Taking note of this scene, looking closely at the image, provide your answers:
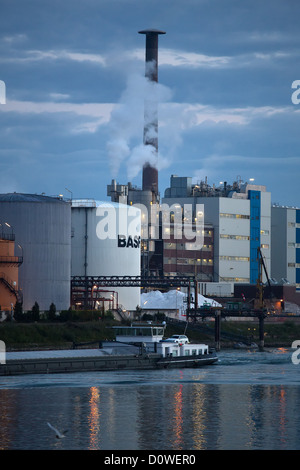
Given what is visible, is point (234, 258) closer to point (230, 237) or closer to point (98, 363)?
point (230, 237)

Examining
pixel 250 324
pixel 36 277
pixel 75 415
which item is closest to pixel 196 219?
pixel 250 324

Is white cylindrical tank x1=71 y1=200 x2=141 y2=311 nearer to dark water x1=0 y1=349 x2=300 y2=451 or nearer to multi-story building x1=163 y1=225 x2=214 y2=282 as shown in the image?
multi-story building x1=163 y1=225 x2=214 y2=282

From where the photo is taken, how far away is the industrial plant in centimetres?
11500

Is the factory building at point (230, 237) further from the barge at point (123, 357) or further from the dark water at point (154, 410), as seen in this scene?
the dark water at point (154, 410)

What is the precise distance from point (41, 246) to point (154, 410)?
56.0 meters

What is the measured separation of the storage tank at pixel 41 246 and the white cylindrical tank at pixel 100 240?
16.5m

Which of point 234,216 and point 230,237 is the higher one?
point 234,216

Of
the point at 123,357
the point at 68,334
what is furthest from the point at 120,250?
the point at 123,357

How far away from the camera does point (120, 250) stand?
137 m

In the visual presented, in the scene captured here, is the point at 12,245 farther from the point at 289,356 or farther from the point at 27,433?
the point at 27,433

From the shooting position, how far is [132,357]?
90.0 metres

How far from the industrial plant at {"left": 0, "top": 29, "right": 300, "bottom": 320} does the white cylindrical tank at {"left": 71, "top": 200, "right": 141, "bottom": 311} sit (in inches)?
5.3

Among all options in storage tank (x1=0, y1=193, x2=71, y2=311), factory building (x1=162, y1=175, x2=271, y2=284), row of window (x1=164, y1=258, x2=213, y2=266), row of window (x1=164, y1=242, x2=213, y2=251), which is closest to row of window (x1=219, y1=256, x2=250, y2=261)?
factory building (x1=162, y1=175, x2=271, y2=284)
